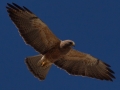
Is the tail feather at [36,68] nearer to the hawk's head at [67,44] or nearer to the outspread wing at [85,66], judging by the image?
the outspread wing at [85,66]

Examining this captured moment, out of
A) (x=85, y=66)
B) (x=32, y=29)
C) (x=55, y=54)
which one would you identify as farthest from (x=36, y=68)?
(x=85, y=66)

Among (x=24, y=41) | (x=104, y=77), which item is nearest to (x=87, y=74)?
(x=104, y=77)

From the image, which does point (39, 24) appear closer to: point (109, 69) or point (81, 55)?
point (81, 55)

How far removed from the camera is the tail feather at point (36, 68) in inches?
641

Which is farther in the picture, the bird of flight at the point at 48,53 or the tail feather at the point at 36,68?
the tail feather at the point at 36,68

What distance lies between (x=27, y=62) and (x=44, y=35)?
1.13 metres

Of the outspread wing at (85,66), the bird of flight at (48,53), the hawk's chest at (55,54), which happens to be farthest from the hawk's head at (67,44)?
the outspread wing at (85,66)

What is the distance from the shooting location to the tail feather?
16.3 meters

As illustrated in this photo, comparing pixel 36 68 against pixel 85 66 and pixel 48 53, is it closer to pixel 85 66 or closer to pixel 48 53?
pixel 48 53

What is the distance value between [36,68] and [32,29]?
4.82 ft

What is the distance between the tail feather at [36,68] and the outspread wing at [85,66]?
0.62 metres

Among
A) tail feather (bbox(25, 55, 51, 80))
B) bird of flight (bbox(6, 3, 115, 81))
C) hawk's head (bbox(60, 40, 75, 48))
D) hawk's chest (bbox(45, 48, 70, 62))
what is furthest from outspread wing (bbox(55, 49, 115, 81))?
hawk's head (bbox(60, 40, 75, 48))

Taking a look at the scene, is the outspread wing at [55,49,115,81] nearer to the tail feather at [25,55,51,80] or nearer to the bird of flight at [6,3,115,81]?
the bird of flight at [6,3,115,81]

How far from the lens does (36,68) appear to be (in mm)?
16500
